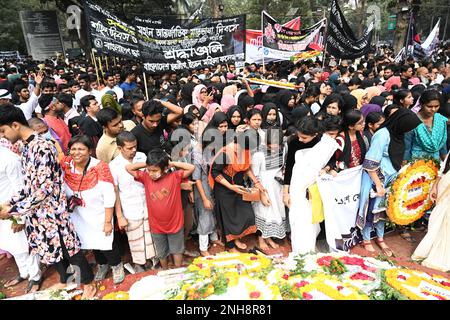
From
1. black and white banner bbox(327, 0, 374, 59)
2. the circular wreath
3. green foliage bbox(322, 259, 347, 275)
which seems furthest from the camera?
black and white banner bbox(327, 0, 374, 59)

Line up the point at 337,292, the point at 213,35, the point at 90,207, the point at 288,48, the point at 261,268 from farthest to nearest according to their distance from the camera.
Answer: the point at 288,48 → the point at 213,35 → the point at 90,207 → the point at 261,268 → the point at 337,292

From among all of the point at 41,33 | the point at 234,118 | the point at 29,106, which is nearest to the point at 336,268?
the point at 234,118

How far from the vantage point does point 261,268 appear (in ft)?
7.98

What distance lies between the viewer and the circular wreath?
363 centimetres

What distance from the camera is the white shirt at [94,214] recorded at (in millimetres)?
3008

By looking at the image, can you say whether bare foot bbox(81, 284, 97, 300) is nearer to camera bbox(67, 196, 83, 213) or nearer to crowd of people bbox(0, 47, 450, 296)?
crowd of people bbox(0, 47, 450, 296)

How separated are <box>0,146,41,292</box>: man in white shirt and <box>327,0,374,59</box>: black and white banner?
25.1ft

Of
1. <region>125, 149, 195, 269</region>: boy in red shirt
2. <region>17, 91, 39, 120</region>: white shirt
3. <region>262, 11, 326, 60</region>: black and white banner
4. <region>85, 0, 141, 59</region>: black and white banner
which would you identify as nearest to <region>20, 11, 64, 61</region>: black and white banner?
<region>262, 11, 326, 60</region>: black and white banner

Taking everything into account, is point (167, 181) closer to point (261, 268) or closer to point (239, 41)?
point (261, 268)

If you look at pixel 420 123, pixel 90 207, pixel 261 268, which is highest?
pixel 420 123

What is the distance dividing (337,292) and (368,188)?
187 cm

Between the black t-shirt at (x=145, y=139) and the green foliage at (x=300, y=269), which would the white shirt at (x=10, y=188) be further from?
the green foliage at (x=300, y=269)
